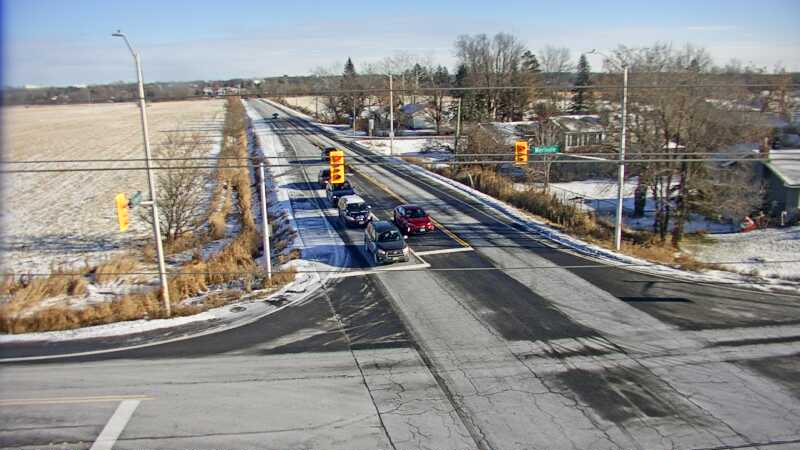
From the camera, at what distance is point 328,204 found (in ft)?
109

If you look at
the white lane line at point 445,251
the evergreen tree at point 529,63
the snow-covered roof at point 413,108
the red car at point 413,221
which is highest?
the evergreen tree at point 529,63

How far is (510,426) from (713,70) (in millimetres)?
26137

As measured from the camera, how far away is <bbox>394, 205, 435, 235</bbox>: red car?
25344 mm

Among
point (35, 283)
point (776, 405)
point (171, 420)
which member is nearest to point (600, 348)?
point (776, 405)

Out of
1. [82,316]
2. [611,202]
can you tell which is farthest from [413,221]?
[611,202]

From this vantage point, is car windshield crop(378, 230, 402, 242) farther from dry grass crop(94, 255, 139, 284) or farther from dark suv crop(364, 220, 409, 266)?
dry grass crop(94, 255, 139, 284)

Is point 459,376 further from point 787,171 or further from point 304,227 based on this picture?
point 787,171

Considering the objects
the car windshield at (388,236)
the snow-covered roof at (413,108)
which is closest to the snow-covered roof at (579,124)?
the snow-covered roof at (413,108)

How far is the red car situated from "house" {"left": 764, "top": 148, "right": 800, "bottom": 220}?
1931cm

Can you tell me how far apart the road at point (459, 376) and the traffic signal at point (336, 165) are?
3656 mm

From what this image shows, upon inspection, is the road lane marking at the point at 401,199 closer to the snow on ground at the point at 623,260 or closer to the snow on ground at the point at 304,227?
the snow on ground at the point at 623,260

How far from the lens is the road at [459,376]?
33.4 ft

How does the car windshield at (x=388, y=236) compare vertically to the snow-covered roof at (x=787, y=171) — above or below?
below

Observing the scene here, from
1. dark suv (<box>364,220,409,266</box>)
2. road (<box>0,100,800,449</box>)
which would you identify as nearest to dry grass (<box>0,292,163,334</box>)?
road (<box>0,100,800,449</box>)
